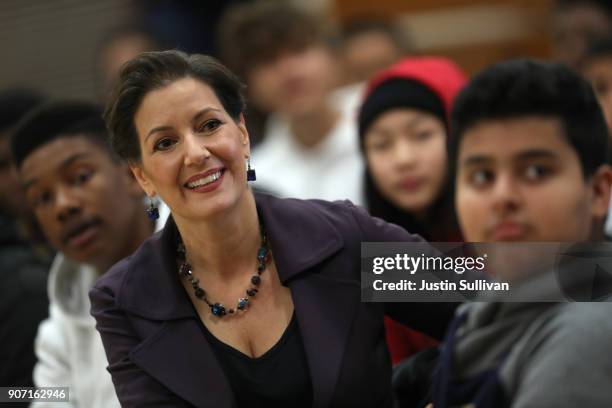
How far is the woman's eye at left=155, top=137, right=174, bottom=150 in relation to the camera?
1077 millimetres

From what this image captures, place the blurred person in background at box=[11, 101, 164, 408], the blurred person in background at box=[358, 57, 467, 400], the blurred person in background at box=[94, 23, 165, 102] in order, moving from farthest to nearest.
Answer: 1. the blurred person in background at box=[94, 23, 165, 102]
2. the blurred person in background at box=[358, 57, 467, 400]
3. the blurred person in background at box=[11, 101, 164, 408]

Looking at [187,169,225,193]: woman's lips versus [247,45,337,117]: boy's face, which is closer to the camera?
[187,169,225,193]: woman's lips

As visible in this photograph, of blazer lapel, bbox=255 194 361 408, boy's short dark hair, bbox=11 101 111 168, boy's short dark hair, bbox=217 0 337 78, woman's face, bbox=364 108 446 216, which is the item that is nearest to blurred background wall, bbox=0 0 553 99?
boy's short dark hair, bbox=217 0 337 78

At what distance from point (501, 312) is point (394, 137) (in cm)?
73

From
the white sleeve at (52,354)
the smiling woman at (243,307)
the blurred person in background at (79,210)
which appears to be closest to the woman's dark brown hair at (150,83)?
the smiling woman at (243,307)

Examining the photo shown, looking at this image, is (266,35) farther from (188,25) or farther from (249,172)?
(249,172)

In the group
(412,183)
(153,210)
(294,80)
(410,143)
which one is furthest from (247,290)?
(294,80)

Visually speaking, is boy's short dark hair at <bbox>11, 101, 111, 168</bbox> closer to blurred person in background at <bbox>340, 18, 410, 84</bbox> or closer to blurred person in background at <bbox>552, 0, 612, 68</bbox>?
blurred person in background at <bbox>340, 18, 410, 84</bbox>

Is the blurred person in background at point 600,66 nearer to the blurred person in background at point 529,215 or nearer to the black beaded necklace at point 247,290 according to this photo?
the blurred person in background at point 529,215

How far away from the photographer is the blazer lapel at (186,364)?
1.16 metres

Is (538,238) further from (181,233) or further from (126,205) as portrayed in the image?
(126,205)

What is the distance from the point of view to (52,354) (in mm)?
1583

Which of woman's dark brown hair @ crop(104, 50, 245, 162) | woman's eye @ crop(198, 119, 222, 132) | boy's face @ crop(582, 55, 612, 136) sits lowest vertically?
woman's eye @ crop(198, 119, 222, 132)

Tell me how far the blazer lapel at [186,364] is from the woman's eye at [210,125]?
25cm
